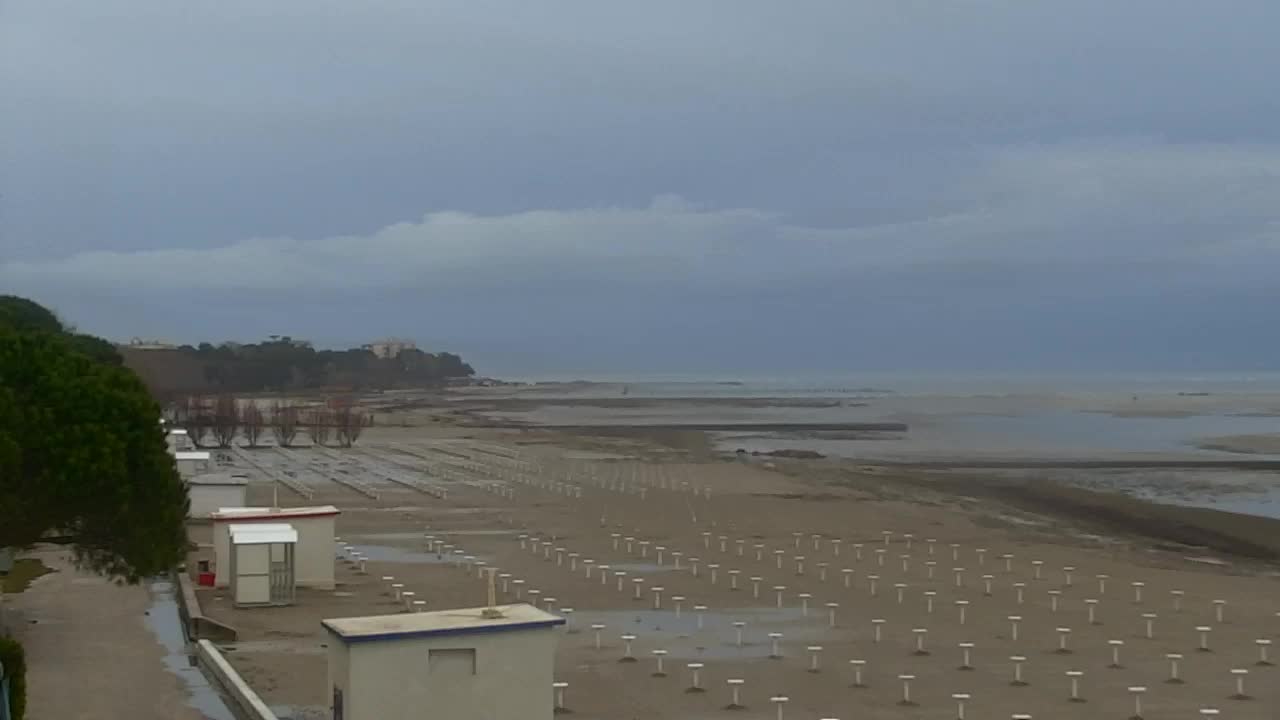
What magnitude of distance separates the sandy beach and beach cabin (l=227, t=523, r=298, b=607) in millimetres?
472

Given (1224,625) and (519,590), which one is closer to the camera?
(1224,625)

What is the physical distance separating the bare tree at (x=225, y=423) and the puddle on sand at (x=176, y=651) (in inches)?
2368

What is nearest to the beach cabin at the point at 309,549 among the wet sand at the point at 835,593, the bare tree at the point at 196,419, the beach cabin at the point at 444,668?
the wet sand at the point at 835,593

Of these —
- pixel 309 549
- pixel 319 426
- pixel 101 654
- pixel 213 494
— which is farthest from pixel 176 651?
pixel 319 426

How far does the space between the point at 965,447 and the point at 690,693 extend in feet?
238

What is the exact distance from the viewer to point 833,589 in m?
32.1

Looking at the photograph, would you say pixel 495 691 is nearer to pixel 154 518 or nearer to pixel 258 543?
pixel 154 518

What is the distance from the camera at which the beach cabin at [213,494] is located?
41569 mm

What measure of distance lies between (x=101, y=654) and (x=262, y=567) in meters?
4.99

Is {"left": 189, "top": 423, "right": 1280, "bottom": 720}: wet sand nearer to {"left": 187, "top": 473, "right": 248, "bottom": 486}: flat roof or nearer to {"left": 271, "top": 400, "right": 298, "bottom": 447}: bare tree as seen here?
{"left": 187, "top": 473, "right": 248, "bottom": 486}: flat roof

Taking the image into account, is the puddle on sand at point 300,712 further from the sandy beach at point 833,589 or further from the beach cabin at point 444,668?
the beach cabin at point 444,668

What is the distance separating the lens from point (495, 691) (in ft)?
53.1

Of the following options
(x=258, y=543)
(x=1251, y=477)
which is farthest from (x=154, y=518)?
(x=1251, y=477)

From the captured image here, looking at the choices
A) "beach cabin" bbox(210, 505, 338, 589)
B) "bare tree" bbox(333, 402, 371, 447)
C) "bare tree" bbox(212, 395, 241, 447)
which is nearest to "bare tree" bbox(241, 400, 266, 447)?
"bare tree" bbox(212, 395, 241, 447)
